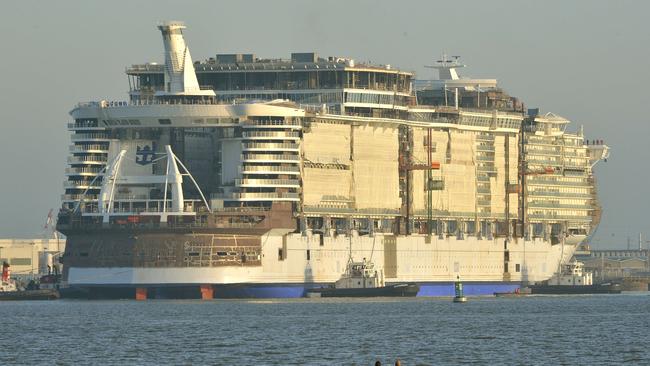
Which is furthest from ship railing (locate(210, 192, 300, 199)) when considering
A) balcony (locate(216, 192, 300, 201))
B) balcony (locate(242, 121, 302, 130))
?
balcony (locate(242, 121, 302, 130))

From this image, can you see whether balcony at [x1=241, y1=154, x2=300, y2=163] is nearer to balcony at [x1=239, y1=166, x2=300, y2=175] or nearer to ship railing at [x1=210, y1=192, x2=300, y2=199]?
balcony at [x1=239, y1=166, x2=300, y2=175]

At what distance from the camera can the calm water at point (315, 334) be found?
12244 cm

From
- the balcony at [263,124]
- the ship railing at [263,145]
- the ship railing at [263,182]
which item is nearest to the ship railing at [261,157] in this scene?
the ship railing at [263,145]

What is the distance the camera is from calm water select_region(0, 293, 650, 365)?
122 metres

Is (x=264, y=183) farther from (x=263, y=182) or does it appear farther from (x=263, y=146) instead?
(x=263, y=146)

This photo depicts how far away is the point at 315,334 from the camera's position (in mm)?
142875

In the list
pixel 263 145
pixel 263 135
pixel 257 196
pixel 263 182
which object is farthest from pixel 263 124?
pixel 257 196

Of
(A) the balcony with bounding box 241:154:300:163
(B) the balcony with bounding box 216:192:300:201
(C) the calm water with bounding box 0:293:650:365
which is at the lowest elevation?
(C) the calm water with bounding box 0:293:650:365

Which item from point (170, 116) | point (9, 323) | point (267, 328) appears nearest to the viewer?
point (267, 328)

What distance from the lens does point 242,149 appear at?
649ft

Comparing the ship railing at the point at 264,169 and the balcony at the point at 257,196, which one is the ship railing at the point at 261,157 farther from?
the balcony at the point at 257,196

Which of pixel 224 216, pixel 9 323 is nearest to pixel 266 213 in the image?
pixel 224 216

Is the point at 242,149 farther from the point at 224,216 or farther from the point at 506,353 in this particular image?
the point at 506,353

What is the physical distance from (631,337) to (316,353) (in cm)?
2556
